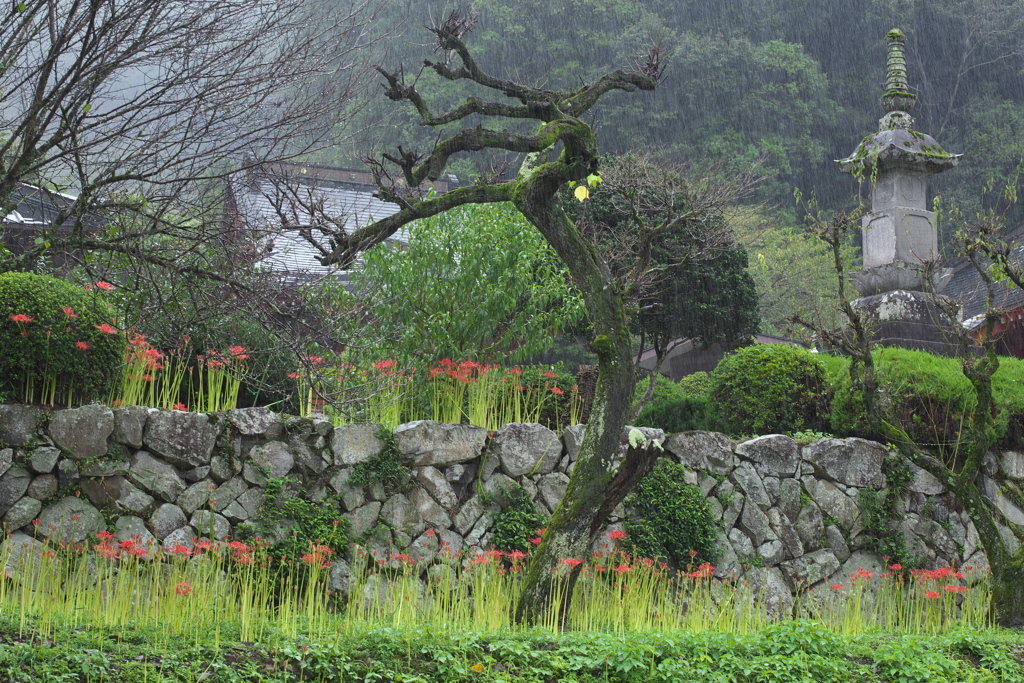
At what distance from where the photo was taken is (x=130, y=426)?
679cm

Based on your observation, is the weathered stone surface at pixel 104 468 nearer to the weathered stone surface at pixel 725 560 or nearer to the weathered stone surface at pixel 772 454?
the weathered stone surface at pixel 725 560

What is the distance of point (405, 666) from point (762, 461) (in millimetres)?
5144

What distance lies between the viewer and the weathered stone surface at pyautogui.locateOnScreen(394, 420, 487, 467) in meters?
7.60

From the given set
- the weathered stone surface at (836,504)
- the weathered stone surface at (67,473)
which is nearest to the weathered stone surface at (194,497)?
the weathered stone surface at (67,473)

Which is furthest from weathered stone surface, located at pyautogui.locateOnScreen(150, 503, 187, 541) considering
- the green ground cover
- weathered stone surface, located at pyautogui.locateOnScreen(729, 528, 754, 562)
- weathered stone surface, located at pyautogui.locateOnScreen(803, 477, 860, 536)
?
weathered stone surface, located at pyautogui.locateOnScreen(803, 477, 860, 536)

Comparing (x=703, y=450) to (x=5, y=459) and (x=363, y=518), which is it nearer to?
(x=363, y=518)

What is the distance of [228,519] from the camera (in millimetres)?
6953

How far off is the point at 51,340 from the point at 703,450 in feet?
18.9

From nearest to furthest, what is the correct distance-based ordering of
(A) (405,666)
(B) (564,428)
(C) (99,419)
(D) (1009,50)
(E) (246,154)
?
(A) (405,666) < (E) (246,154) < (C) (99,419) < (B) (564,428) < (D) (1009,50)

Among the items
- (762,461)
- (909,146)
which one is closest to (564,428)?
(762,461)

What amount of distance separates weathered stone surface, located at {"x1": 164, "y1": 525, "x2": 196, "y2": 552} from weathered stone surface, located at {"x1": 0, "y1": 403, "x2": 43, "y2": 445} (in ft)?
4.16

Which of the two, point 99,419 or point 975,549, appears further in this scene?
point 975,549

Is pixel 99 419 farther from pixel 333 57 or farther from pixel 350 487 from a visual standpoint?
pixel 333 57

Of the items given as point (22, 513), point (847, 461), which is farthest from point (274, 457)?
point (847, 461)
